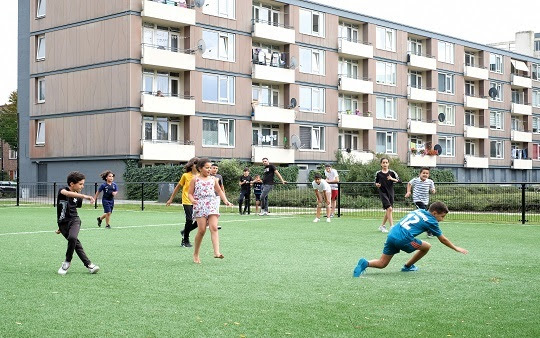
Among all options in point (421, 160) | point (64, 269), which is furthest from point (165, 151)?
point (64, 269)

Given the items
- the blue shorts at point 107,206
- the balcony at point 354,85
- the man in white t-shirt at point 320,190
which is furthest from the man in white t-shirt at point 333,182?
the balcony at point 354,85

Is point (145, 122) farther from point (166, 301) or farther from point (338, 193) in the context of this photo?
point (166, 301)

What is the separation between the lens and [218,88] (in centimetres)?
4825

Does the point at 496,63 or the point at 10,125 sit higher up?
the point at 496,63

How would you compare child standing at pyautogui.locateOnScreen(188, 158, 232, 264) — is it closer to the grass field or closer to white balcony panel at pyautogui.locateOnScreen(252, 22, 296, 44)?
the grass field

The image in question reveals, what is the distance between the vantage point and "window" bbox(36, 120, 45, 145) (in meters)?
49.6

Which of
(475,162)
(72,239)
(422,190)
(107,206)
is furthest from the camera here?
(475,162)

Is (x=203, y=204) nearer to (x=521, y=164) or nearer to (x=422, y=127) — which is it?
(x=422, y=127)

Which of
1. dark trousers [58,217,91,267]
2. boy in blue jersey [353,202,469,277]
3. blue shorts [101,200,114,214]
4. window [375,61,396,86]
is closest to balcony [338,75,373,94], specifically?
window [375,61,396,86]

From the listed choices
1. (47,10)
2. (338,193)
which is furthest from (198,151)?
(338,193)

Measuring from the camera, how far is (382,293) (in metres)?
8.75

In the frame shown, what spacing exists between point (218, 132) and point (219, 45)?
558 cm

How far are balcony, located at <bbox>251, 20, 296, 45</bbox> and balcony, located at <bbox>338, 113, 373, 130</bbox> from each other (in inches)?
288

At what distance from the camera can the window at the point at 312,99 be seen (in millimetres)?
53388
